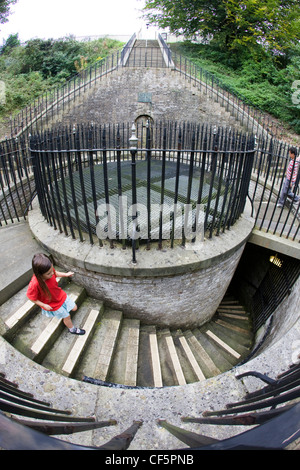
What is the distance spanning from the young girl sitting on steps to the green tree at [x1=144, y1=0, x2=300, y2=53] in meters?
18.6

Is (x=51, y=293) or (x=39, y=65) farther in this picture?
(x=39, y=65)

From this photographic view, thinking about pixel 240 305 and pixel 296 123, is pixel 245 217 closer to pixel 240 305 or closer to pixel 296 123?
pixel 240 305

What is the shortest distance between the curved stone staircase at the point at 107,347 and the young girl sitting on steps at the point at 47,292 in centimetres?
27

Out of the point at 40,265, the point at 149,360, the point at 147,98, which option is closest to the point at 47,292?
the point at 40,265

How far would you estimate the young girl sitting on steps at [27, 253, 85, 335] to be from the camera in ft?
8.50

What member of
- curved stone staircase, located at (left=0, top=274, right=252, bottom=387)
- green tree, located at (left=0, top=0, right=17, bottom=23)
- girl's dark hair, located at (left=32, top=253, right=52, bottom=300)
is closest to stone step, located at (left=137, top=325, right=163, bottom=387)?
curved stone staircase, located at (left=0, top=274, right=252, bottom=387)

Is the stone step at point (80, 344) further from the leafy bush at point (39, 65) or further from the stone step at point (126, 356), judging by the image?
the leafy bush at point (39, 65)

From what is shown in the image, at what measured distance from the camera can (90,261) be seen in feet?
11.0

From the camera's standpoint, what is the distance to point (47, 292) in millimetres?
2740

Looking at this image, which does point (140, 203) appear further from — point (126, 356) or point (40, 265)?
point (126, 356)

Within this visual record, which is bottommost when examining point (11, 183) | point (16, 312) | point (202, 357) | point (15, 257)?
point (202, 357)

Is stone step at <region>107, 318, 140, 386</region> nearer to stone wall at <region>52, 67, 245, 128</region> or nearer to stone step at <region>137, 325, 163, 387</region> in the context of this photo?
stone step at <region>137, 325, 163, 387</region>

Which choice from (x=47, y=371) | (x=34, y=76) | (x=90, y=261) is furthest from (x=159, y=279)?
(x=34, y=76)

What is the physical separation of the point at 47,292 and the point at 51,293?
66 millimetres
